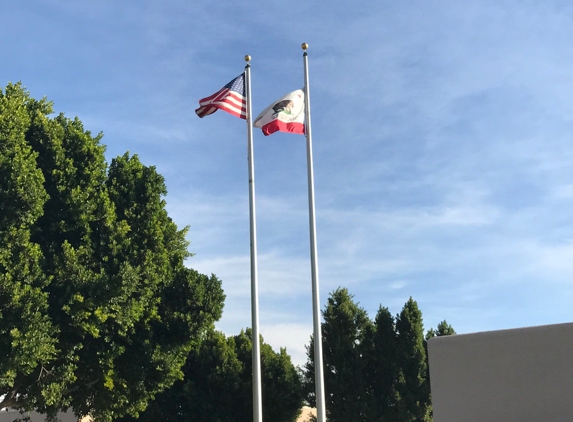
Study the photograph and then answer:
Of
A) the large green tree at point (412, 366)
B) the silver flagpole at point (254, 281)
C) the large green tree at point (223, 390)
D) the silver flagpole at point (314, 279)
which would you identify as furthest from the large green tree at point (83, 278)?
the large green tree at point (412, 366)

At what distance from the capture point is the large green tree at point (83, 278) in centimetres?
2322

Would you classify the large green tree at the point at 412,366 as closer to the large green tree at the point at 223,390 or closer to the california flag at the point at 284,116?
the large green tree at the point at 223,390

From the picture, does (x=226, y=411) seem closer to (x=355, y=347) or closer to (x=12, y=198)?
(x=355, y=347)

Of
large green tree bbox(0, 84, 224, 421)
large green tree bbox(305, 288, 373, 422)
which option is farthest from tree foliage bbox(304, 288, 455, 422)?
large green tree bbox(0, 84, 224, 421)

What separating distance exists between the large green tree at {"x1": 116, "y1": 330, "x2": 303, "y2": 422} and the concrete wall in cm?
1721

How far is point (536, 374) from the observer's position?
16.0 metres

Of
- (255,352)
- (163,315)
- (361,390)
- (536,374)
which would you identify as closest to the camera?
(536,374)

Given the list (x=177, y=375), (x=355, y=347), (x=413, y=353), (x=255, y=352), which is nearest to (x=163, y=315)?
(x=177, y=375)

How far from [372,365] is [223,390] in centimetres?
837

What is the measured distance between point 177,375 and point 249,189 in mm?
11052

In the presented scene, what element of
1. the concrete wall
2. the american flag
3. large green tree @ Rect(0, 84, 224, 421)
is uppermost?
the american flag

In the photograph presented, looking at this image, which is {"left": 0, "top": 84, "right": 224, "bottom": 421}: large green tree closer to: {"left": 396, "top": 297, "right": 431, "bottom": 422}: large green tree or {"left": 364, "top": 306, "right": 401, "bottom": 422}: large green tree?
{"left": 364, "top": 306, "right": 401, "bottom": 422}: large green tree

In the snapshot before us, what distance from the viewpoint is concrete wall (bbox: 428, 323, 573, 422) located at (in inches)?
619

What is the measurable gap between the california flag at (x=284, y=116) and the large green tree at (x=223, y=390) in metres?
17.2
